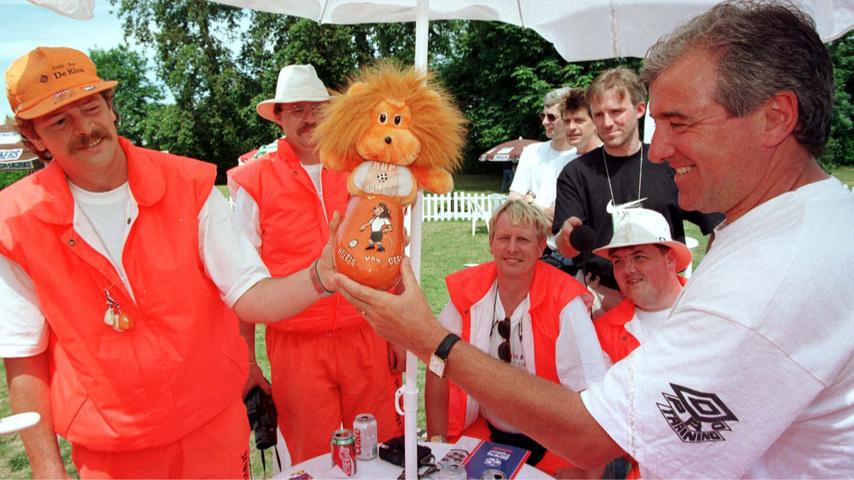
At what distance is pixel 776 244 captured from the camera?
3.72 ft

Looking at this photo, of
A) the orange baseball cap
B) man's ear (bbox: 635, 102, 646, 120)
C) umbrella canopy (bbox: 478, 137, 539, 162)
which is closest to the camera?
the orange baseball cap

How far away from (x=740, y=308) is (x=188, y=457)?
68.8 inches

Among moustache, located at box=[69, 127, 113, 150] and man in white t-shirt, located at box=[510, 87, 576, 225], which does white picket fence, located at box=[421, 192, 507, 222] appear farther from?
moustache, located at box=[69, 127, 113, 150]

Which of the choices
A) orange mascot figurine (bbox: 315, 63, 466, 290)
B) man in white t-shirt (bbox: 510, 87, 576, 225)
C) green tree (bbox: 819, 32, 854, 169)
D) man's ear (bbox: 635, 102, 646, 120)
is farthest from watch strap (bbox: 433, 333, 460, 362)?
green tree (bbox: 819, 32, 854, 169)

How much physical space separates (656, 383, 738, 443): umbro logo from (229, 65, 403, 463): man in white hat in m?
1.85

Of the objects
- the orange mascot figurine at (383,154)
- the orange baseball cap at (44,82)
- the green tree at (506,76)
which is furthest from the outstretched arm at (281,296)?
the green tree at (506,76)

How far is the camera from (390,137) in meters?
1.61

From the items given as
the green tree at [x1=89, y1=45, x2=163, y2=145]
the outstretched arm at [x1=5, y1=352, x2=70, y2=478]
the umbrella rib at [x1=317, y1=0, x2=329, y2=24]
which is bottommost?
the outstretched arm at [x1=5, y1=352, x2=70, y2=478]

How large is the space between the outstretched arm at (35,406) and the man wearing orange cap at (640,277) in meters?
2.43

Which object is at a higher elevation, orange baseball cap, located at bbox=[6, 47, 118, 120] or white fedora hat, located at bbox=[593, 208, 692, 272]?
orange baseball cap, located at bbox=[6, 47, 118, 120]

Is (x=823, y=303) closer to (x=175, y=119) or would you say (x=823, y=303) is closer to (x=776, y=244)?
(x=776, y=244)

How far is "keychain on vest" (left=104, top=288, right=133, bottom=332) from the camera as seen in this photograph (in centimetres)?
175

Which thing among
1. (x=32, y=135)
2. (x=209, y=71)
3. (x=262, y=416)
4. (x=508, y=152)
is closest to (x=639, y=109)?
(x=262, y=416)

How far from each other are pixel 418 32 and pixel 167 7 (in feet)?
108
